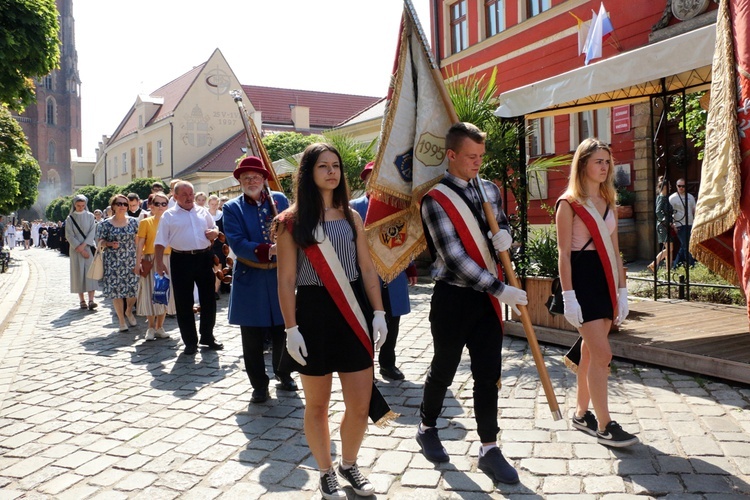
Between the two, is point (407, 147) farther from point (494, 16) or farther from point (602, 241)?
point (494, 16)

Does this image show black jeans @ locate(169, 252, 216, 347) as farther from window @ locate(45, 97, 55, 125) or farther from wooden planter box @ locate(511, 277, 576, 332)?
window @ locate(45, 97, 55, 125)

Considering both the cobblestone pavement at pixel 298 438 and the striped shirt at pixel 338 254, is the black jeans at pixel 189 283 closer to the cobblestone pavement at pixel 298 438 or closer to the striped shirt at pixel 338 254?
the cobblestone pavement at pixel 298 438

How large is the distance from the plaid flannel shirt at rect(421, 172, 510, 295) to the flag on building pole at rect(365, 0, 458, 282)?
1.55ft

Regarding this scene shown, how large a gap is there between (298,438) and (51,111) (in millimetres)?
90753

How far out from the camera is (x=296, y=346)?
3270 mm

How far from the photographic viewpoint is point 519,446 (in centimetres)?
411

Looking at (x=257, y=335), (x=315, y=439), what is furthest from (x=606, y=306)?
(x=257, y=335)

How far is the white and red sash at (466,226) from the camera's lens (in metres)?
3.65

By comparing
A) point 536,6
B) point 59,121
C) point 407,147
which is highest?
point 59,121

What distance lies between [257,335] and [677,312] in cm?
489

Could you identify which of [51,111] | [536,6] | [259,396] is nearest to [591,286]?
[259,396]

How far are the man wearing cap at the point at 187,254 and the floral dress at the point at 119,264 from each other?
1917mm

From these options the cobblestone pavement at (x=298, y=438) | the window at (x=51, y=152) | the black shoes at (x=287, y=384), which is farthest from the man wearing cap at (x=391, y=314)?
the window at (x=51, y=152)

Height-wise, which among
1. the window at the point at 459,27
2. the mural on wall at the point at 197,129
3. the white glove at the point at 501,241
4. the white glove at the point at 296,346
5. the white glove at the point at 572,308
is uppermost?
the mural on wall at the point at 197,129
